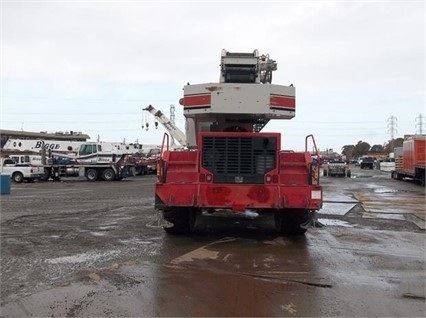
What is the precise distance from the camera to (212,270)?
261 inches

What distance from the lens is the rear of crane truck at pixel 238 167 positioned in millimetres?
8727

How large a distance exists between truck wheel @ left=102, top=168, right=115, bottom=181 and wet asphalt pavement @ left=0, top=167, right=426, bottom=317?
26.6m

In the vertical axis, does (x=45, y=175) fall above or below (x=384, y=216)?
above

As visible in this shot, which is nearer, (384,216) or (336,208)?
(384,216)

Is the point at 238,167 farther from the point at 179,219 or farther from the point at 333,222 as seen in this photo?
the point at 333,222

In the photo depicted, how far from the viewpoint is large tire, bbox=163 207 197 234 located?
31.1 feet

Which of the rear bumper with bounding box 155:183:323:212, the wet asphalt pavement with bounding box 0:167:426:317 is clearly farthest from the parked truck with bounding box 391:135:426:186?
the rear bumper with bounding box 155:183:323:212

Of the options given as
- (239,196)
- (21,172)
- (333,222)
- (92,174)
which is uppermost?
(239,196)

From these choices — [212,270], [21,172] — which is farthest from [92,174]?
[212,270]

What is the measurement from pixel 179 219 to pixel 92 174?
3049 cm

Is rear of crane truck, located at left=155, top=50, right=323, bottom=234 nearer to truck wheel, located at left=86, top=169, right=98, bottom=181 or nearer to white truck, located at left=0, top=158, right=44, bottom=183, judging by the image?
white truck, located at left=0, top=158, right=44, bottom=183

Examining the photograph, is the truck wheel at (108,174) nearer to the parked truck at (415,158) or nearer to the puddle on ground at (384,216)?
the parked truck at (415,158)

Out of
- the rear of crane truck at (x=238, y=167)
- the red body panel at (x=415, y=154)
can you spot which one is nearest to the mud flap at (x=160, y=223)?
the rear of crane truck at (x=238, y=167)

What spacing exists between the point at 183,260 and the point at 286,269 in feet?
5.20
